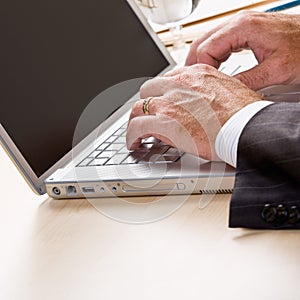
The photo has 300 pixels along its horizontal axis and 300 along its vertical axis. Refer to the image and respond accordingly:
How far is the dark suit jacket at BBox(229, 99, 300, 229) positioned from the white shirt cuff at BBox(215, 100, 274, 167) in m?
0.02

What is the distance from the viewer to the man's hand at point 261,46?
45.1 inches

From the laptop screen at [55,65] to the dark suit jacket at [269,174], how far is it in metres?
0.33

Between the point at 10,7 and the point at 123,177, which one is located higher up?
the point at 10,7

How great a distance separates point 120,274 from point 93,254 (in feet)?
0.22

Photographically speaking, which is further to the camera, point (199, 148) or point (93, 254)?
point (199, 148)

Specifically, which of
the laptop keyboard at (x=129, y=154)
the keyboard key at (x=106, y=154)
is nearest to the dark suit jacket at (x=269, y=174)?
the laptop keyboard at (x=129, y=154)

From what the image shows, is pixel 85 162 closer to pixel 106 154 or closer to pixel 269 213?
pixel 106 154

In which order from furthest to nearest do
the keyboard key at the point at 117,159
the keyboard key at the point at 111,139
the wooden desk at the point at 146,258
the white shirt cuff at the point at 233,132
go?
the keyboard key at the point at 111,139 < the keyboard key at the point at 117,159 < the white shirt cuff at the point at 233,132 < the wooden desk at the point at 146,258

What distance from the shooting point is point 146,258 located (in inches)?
30.4

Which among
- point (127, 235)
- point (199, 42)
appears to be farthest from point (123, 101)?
point (127, 235)

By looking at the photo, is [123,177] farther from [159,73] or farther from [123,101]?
[159,73]

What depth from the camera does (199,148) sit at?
0.93 meters

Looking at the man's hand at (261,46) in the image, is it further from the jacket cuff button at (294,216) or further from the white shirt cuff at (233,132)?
→ the jacket cuff button at (294,216)

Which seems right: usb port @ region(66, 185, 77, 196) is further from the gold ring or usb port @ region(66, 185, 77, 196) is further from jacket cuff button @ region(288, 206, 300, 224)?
jacket cuff button @ region(288, 206, 300, 224)
